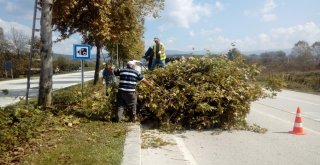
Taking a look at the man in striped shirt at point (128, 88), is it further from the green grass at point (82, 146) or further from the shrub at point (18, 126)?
the shrub at point (18, 126)

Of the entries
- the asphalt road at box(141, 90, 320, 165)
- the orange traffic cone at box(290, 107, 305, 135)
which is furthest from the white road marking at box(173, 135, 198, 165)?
the orange traffic cone at box(290, 107, 305, 135)

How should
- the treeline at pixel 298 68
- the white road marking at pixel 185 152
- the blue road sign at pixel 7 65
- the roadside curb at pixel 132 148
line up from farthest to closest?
the blue road sign at pixel 7 65 < the treeline at pixel 298 68 < the white road marking at pixel 185 152 < the roadside curb at pixel 132 148

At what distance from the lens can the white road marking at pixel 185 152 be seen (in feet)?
27.1

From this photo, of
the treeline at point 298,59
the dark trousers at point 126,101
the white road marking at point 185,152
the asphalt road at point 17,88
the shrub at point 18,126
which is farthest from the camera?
the treeline at point 298,59

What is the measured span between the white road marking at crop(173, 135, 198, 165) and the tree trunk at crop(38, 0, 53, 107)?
413cm

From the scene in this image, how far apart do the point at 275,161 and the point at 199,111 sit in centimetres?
A: 379

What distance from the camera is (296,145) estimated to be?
977 cm

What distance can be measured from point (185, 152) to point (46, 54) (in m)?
5.47

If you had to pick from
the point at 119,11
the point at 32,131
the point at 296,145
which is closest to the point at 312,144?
the point at 296,145

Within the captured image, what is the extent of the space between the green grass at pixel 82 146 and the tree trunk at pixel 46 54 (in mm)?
2593

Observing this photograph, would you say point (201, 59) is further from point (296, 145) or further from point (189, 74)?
point (296, 145)

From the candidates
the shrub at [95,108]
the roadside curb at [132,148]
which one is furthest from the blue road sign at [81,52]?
the roadside curb at [132,148]

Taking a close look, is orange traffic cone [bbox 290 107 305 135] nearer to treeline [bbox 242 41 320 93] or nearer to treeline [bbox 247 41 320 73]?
treeline [bbox 242 41 320 93]

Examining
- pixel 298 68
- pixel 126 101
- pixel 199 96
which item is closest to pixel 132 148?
pixel 126 101
